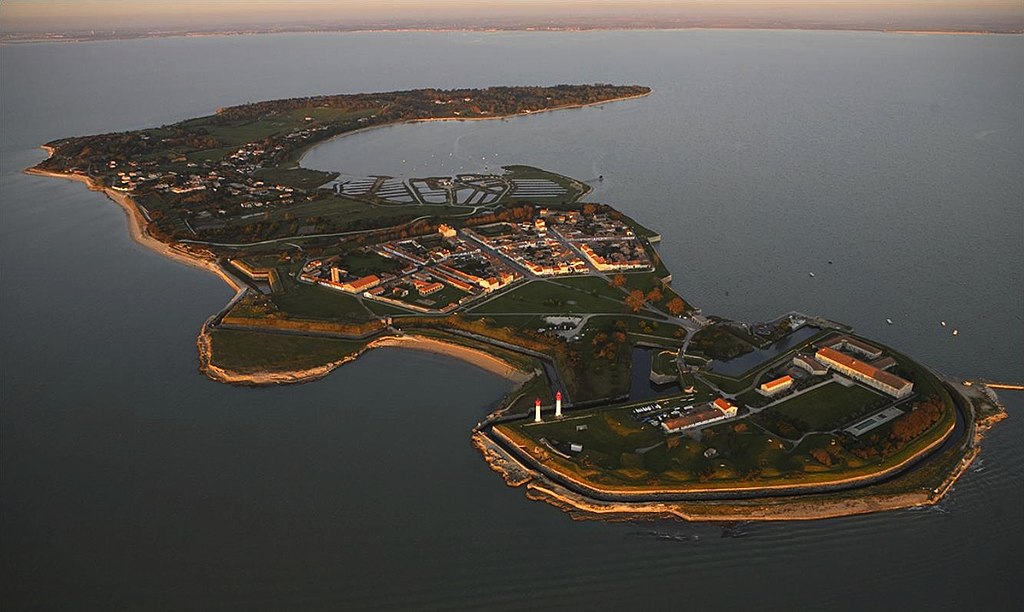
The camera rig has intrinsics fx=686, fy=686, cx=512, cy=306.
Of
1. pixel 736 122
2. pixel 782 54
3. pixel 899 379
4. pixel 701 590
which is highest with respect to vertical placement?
pixel 782 54

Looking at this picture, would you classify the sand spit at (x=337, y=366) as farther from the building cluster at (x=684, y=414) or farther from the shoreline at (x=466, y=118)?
the shoreline at (x=466, y=118)

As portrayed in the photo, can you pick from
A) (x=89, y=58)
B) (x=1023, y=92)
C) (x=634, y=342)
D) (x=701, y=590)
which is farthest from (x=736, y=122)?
(x=89, y=58)

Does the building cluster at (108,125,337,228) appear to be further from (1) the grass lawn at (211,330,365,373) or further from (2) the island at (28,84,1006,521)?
(1) the grass lawn at (211,330,365,373)

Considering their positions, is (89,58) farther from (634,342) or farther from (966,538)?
(966,538)

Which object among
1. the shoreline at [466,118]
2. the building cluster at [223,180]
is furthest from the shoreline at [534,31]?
the building cluster at [223,180]

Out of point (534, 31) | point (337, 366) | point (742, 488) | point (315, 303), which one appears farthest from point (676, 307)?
point (534, 31)

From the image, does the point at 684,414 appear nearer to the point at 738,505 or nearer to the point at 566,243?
→ the point at 738,505
